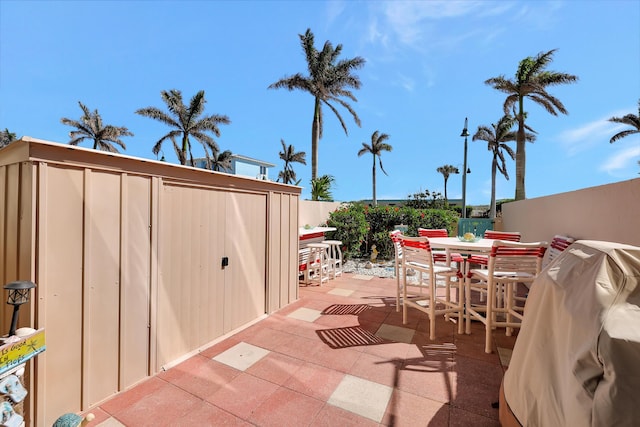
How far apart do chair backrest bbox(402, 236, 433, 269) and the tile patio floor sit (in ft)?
2.84

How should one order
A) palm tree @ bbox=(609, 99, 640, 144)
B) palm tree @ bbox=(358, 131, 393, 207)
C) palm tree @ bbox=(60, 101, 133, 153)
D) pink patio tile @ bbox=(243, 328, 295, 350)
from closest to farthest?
pink patio tile @ bbox=(243, 328, 295, 350), palm tree @ bbox=(609, 99, 640, 144), palm tree @ bbox=(60, 101, 133, 153), palm tree @ bbox=(358, 131, 393, 207)

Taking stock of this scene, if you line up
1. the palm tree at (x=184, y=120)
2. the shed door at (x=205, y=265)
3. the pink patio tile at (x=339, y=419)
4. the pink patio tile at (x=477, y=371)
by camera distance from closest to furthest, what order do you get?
the pink patio tile at (x=339, y=419), the pink patio tile at (x=477, y=371), the shed door at (x=205, y=265), the palm tree at (x=184, y=120)

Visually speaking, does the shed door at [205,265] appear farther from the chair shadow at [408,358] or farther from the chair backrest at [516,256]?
the chair backrest at [516,256]

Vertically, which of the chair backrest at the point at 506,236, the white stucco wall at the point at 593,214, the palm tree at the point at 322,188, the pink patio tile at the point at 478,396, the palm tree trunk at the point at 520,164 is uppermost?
the palm tree trunk at the point at 520,164

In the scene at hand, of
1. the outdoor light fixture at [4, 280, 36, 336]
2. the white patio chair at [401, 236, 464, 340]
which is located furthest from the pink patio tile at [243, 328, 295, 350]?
the outdoor light fixture at [4, 280, 36, 336]

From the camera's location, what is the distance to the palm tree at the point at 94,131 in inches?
659

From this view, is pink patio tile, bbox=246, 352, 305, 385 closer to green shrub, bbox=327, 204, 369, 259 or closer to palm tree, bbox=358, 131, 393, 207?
green shrub, bbox=327, 204, 369, 259

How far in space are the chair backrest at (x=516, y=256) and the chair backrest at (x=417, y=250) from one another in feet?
1.98

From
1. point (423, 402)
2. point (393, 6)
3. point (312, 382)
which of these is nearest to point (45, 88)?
point (393, 6)

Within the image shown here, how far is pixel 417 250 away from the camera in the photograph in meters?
3.19

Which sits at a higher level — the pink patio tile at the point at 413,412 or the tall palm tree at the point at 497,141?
the tall palm tree at the point at 497,141

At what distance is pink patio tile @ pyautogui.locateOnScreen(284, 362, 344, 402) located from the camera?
206 cm

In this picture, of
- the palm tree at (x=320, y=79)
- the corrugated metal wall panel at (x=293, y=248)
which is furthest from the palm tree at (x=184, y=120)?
the corrugated metal wall panel at (x=293, y=248)

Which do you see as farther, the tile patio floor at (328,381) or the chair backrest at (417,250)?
the chair backrest at (417,250)
